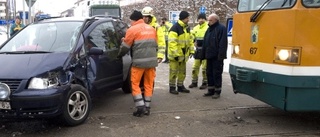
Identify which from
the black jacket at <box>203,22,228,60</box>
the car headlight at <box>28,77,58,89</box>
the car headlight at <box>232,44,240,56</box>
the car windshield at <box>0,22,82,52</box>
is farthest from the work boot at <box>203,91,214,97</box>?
A: the car headlight at <box>28,77,58,89</box>

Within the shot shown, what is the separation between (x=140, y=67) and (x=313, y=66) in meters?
2.58

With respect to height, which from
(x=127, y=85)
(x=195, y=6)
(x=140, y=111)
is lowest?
(x=140, y=111)

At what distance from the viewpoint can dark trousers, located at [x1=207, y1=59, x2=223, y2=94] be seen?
723cm

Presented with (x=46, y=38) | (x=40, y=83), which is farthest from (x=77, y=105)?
(x=46, y=38)

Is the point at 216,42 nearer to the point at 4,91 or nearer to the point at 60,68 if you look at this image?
the point at 60,68

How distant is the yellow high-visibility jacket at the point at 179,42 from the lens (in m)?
7.37

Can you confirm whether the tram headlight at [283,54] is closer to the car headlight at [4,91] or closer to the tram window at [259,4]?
the tram window at [259,4]

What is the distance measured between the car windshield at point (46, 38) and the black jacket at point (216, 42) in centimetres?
263

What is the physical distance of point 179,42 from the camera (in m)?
7.48

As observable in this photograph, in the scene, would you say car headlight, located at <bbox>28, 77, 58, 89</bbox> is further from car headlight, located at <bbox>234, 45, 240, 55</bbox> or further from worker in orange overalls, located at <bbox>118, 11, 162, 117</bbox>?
car headlight, located at <bbox>234, 45, 240, 55</bbox>

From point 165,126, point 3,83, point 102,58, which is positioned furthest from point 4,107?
point 165,126

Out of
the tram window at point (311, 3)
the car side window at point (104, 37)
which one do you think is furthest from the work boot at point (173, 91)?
the tram window at point (311, 3)

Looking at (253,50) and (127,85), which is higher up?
(253,50)

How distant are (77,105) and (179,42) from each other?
2.91 m
